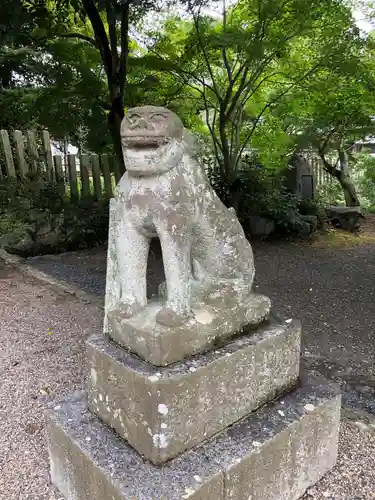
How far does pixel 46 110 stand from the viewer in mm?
6699

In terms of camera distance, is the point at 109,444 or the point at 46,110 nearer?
the point at 109,444

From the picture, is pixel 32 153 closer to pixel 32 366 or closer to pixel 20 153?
pixel 20 153

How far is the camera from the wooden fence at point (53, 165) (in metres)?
7.50

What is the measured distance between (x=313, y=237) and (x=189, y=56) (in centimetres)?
356

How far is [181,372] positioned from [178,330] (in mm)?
152

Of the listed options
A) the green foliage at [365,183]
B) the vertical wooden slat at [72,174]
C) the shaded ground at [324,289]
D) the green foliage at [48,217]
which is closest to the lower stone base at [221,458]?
the shaded ground at [324,289]

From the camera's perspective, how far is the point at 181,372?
1.62 metres

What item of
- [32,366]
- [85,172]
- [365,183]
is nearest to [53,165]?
[85,172]

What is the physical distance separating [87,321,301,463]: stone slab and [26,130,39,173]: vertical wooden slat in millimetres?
6423

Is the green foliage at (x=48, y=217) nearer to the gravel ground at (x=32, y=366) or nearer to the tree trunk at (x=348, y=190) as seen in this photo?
the gravel ground at (x=32, y=366)

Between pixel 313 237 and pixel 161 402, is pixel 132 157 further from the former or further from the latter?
pixel 313 237

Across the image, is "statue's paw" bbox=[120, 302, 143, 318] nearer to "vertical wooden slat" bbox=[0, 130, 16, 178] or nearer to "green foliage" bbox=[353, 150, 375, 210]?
"vertical wooden slat" bbox=[0, 130, 16, 178]

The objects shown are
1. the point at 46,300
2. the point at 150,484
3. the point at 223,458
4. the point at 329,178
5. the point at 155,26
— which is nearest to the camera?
the point at 150,484

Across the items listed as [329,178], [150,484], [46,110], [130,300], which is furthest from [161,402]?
[329,178]
